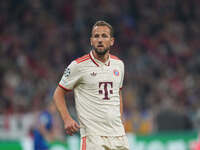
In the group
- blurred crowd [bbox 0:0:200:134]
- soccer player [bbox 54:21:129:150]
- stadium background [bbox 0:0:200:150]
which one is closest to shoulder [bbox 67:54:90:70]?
soccer player [bbox 54:21:129:150]

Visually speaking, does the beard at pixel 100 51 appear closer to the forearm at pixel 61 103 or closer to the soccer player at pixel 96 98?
the soccer player at pixel 96 98

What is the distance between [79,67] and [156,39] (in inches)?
486

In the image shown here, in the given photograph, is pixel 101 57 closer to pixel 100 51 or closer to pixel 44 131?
pixel 100 51

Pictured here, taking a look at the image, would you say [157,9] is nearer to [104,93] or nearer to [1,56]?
[1,56]

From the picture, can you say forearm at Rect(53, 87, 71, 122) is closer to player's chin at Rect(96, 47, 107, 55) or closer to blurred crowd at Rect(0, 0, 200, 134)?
player's chin at Rect(96, 47, 107, 55)

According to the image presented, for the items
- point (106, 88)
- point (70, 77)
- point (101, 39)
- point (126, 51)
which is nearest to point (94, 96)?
point (106, 88)

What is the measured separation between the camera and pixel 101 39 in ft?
17.5

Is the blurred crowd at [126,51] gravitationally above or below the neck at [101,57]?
above

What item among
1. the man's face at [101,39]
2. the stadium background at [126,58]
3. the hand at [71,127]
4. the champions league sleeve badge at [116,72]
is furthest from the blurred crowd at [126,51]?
the hand at [71,127]

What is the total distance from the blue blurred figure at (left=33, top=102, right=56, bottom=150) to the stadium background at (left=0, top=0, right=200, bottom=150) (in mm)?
764

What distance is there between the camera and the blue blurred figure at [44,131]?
944cm

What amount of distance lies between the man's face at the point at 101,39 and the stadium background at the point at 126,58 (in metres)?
5.15

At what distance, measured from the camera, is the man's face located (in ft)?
17.5

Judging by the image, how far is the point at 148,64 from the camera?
16141 millimetres
